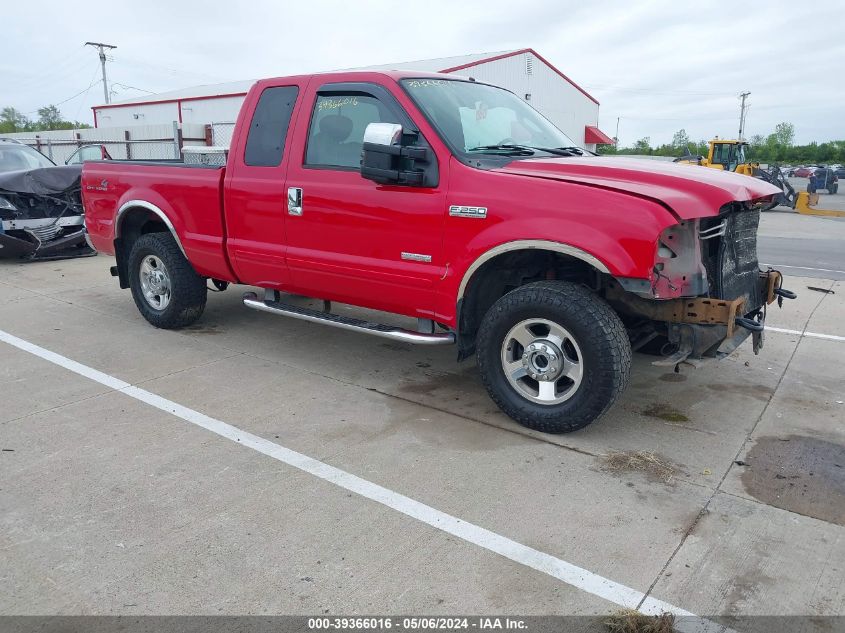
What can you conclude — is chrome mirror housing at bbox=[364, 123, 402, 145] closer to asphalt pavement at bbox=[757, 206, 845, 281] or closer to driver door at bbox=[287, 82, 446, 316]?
driver door at bbox=[287, 82, 446, 316]

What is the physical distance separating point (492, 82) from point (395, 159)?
28373 mm

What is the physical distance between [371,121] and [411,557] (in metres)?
2.96

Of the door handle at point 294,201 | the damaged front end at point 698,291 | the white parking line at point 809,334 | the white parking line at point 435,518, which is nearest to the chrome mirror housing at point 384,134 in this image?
the door handle at point 294,201

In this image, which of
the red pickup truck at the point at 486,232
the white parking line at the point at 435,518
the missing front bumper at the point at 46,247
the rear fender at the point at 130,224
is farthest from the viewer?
the missing front bumper at the point at 46,247

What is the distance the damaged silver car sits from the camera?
9.55m

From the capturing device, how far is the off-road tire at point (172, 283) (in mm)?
6086

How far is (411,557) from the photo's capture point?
9.60ft

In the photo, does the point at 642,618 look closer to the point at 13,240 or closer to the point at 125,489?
the point at 125,489

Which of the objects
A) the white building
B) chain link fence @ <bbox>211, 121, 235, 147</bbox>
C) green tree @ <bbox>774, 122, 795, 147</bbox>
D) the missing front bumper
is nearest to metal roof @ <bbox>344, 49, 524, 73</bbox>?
the white building

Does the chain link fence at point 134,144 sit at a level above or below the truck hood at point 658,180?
above

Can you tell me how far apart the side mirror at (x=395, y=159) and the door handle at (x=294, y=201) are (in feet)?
2.59

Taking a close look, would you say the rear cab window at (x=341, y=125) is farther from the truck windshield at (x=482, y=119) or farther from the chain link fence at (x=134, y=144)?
the chain link fence at (x=134, y=144)

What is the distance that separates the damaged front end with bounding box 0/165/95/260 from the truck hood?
810 cm

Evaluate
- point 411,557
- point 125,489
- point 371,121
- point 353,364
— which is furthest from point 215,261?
point 411,557
